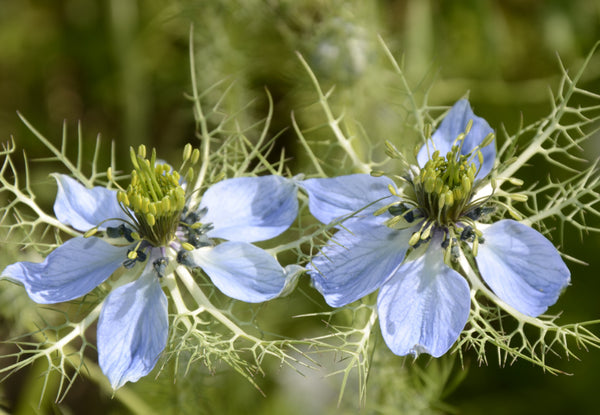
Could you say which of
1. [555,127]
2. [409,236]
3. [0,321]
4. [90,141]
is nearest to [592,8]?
[555,127]

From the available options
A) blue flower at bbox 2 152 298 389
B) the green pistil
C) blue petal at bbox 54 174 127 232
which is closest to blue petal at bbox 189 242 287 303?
blue flower at bbox 2 152 298 389

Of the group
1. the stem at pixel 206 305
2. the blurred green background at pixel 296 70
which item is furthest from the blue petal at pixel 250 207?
the blurred green background at pixel 296 70

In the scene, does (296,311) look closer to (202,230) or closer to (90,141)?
(202,230)

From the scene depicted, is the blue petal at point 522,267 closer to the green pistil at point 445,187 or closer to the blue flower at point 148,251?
the green pistil at point 445,187

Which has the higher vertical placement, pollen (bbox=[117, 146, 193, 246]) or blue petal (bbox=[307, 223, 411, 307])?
pollen (bbox=[117, 146, 193, 246])

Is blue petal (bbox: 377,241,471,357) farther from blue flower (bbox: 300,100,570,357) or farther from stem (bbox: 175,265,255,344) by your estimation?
stem (bbox: 175,265,255,344)

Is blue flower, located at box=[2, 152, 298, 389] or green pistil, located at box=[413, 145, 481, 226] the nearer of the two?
blue flower, located at box=[2, 152, 298, 389]

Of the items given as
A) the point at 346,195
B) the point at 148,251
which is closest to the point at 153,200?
the point at 148,251
